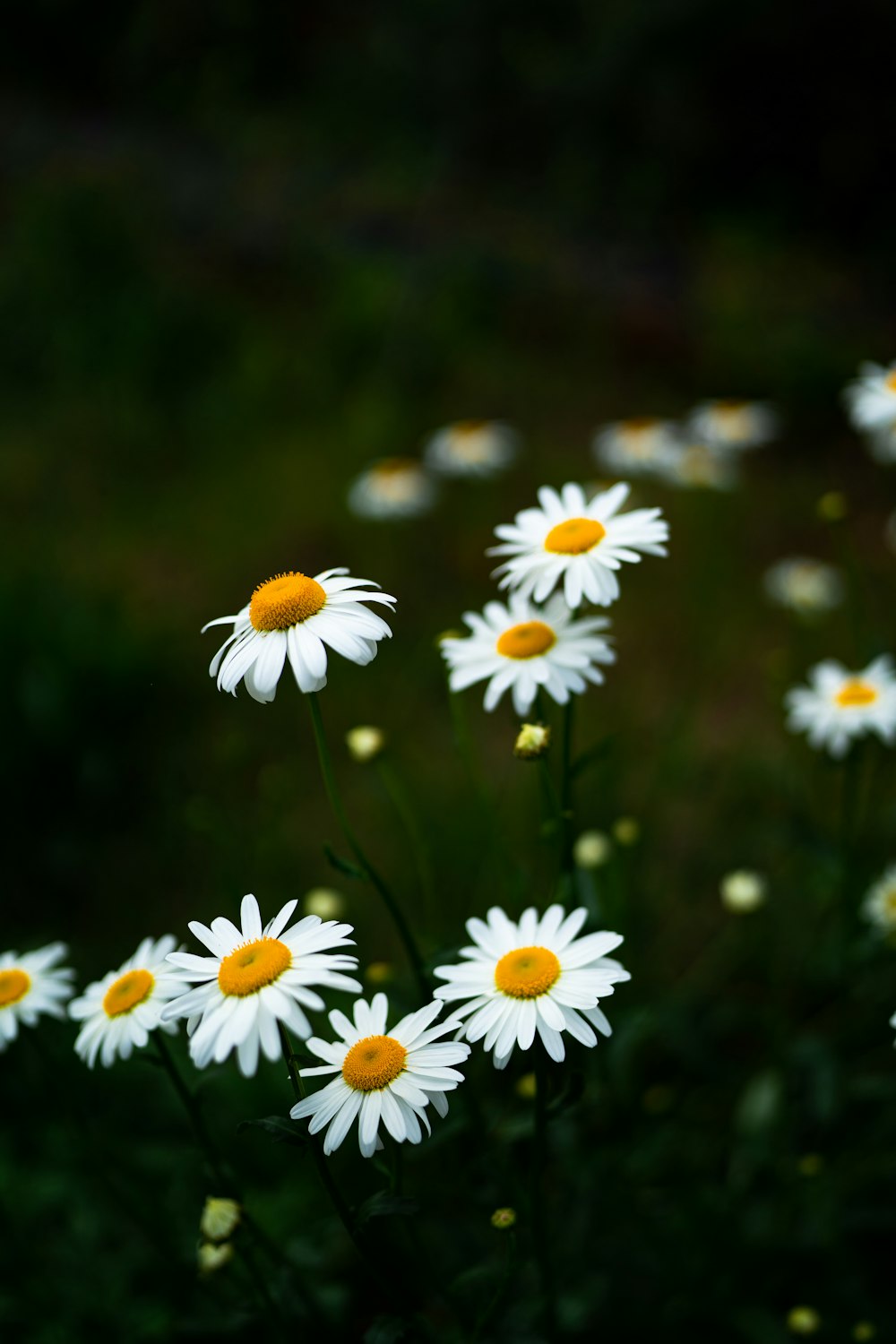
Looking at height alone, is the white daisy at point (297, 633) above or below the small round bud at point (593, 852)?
below

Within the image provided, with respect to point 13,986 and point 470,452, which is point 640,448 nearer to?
point 470,452

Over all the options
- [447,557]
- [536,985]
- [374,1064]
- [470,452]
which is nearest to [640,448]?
[470,452]

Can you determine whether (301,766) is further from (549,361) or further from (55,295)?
(55,295)

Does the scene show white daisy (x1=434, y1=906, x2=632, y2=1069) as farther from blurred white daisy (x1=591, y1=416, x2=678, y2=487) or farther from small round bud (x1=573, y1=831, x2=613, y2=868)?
blurred white daisy (x1=591, y1=416, x2=678, y2=487)

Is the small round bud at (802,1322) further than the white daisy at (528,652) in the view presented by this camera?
Yes

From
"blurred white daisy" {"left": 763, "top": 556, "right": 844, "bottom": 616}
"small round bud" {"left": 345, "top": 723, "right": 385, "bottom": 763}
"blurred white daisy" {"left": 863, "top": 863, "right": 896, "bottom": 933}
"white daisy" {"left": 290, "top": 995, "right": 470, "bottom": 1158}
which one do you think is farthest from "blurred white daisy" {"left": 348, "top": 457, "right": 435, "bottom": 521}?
"white daisy" {"left": 290, "top": 995, "right": 470, "bottom": 1158}

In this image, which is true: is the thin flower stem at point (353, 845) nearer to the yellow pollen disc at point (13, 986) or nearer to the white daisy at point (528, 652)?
the white daisy at point (528, 652)

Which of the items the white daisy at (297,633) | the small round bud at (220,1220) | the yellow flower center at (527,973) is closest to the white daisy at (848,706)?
the yellow flower center at (527,973)
